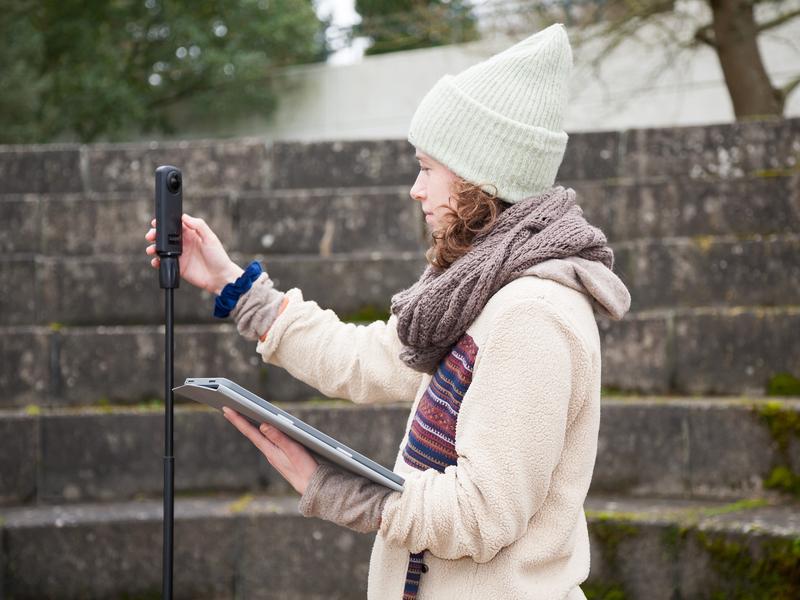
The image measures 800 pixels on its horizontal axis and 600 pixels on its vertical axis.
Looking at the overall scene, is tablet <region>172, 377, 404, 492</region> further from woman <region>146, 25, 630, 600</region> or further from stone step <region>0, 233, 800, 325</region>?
stone step <region>0, 233, 800, 325</region>

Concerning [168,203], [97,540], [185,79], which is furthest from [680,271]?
[185,79]

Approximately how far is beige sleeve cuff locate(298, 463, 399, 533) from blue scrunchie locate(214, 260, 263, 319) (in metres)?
0.57

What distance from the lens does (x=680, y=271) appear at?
14.4 feet

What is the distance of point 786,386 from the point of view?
405cm

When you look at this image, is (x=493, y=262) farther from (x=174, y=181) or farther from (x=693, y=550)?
(x=693, y=550)

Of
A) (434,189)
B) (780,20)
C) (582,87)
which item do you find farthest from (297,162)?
(582,87)

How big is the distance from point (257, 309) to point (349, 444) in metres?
1.94

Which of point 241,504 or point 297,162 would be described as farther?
point 297,162

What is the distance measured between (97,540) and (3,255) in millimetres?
1674

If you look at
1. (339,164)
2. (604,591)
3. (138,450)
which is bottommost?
(604,591)

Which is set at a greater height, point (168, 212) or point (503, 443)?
point (168, 212)

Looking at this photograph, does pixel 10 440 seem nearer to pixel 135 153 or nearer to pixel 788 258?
pixel 135 153

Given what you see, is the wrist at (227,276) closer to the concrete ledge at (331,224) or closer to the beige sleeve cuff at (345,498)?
the beige sleeve cuff at (345,498)

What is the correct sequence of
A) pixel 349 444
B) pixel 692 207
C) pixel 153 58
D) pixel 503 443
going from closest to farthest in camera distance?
pixel 503 443, pixel 349 444, pixel 692 207, pixel 153 58
